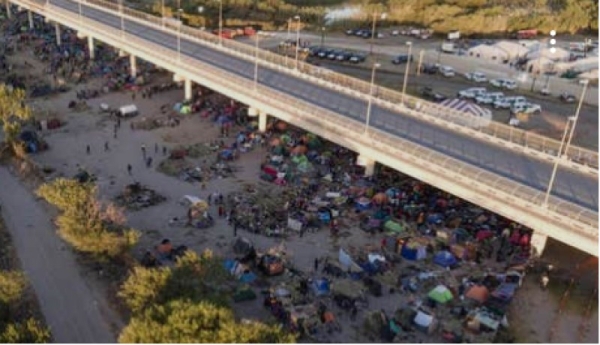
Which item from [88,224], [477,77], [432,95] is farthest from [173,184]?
[477,77]

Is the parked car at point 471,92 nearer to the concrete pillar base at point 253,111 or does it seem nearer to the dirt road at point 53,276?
the concrete pillar base at point 253,111

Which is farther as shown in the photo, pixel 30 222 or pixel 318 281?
pixel 30 222

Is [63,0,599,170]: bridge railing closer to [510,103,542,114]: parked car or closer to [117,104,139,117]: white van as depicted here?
[117,104,139,117]: white van

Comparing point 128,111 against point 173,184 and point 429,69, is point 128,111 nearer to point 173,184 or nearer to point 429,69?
point 173,184

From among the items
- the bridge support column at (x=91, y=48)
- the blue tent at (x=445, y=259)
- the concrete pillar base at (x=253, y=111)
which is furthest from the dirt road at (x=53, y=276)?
the bridge support column at (x=91, y=48)

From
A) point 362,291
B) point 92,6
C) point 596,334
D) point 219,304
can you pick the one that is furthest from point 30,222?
point 92,6

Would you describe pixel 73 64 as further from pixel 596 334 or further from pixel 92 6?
pixel 596 334
